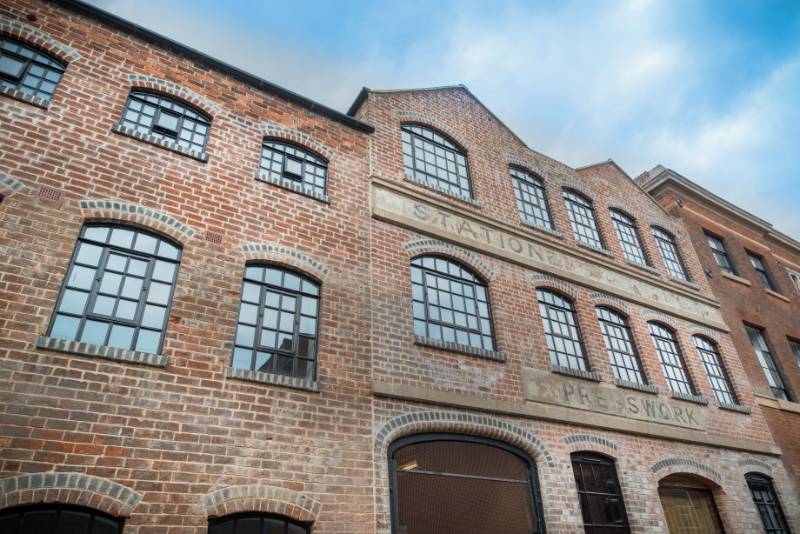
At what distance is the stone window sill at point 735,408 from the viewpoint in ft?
38.3

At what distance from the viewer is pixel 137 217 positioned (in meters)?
6.87

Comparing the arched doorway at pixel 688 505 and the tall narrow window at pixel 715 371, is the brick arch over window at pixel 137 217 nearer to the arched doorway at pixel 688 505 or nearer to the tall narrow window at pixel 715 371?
the arched doorway at pixel 688 505

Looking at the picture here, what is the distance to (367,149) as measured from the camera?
10078 mm

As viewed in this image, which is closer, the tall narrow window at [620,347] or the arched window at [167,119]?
the arched window at [167,119]

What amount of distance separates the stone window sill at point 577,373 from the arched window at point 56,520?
7.07 meters

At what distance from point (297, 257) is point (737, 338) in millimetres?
12292

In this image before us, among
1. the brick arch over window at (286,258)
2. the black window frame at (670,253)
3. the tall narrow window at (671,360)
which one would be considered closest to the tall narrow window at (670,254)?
the black window frame at (670,253)

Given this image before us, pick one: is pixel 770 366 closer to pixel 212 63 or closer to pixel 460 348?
pixel 460 348

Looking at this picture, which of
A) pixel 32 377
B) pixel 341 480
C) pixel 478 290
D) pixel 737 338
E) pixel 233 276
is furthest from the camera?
pixel 737 338

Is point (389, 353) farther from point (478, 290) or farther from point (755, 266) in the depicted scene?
point (755, 266)

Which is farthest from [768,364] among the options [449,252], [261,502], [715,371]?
[261,502]

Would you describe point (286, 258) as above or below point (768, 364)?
below

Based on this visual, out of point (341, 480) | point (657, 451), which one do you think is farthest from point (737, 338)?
point (341, 480)

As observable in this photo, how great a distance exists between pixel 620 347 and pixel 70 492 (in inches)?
395
